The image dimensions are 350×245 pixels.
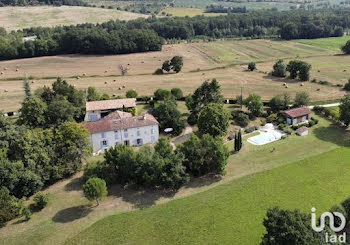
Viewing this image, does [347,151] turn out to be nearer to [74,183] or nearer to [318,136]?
[318,136]

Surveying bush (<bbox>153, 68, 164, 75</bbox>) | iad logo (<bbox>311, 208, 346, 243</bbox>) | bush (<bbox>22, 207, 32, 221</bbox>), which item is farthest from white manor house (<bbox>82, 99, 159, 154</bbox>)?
bush (<bbox>153, 68, 164, 75</bbox>)

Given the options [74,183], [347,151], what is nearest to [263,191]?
[347,151]

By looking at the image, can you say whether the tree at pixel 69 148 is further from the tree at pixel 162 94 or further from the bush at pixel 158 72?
the bush at pixel 158 72

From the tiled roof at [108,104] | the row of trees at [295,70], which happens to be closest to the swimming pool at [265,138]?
the tiled roof at [108,104]

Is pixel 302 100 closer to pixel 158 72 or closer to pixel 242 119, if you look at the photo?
pixel 242 119

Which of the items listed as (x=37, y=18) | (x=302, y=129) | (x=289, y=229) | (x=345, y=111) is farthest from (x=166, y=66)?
(x=37, y=18)
